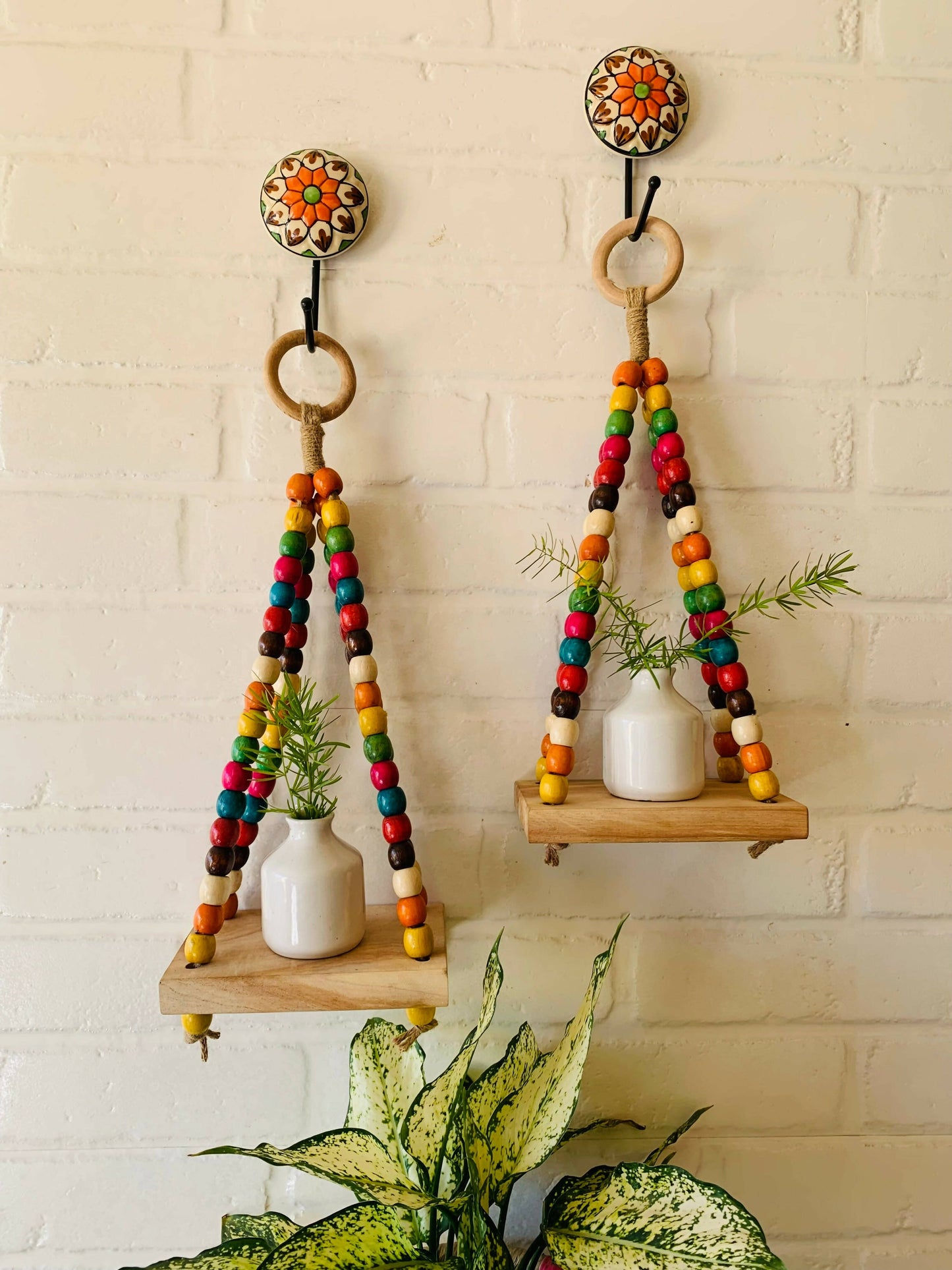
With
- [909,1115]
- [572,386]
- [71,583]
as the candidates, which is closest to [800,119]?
Answer: [572,386]

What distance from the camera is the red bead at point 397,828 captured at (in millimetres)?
721

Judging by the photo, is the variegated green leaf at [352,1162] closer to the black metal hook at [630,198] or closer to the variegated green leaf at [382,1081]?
the variegated green leaf at [382,1081]

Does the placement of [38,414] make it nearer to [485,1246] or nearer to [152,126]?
[152,126]

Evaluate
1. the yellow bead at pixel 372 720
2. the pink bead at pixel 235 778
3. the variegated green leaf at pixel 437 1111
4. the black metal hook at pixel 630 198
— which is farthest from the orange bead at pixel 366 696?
the black metal hook at pixel 630 198

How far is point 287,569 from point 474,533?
176 mm

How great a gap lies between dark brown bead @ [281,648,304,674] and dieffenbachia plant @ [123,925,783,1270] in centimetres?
28

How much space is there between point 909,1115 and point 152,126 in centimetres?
113

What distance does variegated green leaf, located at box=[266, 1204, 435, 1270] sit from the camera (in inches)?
24.2

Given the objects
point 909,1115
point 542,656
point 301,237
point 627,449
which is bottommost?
point 909,1115

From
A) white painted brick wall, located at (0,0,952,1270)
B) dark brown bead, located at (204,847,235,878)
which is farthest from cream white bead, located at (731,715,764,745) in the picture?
dark brown bead, located at (204,847,235,878)

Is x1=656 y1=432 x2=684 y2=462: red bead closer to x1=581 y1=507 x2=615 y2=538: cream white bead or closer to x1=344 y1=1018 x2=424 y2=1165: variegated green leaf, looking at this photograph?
x1=581 y1=507 x2=615 y2=538: cream white bead

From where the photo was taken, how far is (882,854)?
84 centimetres

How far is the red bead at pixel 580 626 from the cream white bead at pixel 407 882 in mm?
228

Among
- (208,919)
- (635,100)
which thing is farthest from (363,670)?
(635,100)
